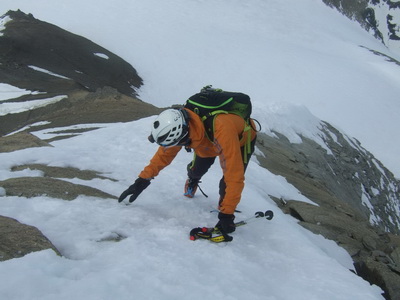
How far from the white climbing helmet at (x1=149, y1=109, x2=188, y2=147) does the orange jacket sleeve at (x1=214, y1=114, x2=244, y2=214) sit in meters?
0.53

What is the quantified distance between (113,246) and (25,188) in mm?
2124

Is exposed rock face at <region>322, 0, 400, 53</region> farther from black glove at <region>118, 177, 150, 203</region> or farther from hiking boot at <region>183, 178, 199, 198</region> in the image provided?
black glove at <region>118, 177, 150, 203</region>

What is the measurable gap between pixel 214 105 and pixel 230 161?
99 centimetres

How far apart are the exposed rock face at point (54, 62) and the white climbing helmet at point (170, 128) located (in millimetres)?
18760

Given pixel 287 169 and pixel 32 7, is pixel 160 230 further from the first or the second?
pixel 32 7

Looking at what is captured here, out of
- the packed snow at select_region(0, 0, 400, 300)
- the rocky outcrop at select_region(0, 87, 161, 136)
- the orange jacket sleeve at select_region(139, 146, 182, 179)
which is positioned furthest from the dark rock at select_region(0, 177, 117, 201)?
the rocky outcrop at select_region(0, 87, 161, 136)

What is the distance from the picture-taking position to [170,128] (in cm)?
595

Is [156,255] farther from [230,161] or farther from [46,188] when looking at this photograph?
[46,188]

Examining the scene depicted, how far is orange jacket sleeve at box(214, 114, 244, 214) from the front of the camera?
A: 5859 millimetres

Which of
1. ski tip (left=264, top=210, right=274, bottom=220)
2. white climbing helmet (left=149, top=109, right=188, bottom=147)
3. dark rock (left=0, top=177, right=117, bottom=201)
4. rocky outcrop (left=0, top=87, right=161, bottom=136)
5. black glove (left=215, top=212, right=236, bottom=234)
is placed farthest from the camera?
rocky outcrop (left=0, top=87, right=161, bottom=136)

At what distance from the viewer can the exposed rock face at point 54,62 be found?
26.1 metres

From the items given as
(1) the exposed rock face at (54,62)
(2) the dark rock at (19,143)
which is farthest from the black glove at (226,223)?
(1) the exposed rock face at (54,62)

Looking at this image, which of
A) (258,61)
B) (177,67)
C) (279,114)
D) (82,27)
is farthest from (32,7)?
(279,114)

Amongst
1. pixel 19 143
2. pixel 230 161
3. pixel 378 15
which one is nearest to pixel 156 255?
pixel 230 161
